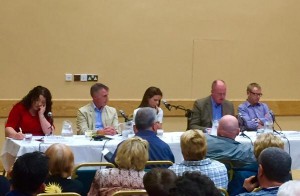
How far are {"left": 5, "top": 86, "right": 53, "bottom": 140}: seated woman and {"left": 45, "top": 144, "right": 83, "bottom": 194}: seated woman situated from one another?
2112 mm

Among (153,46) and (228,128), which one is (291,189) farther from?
(153,46)

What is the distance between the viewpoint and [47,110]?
6.07 m

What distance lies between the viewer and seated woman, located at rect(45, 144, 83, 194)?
374cm

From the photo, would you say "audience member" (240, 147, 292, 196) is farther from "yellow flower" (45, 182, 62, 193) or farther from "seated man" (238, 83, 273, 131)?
"seated man" (238, 83, 273, 131)

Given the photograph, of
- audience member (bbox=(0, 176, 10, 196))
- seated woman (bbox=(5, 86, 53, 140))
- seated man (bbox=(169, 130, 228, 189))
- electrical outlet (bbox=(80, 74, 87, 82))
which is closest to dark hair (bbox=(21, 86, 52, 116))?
seated woman (bbox=(5, 86, 53, 140))

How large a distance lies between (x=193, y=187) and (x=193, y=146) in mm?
1554

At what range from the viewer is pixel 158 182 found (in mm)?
3199

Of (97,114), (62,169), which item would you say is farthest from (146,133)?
(97,114)

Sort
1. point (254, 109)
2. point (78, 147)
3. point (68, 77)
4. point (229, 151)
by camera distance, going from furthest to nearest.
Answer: point (68, 77)
point (254, 109)
point (78, 147)
point (229, 151)

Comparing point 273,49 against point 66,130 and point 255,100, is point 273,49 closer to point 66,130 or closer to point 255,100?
point 255,100

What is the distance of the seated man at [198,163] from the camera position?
412cm

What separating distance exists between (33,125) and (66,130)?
0.35m

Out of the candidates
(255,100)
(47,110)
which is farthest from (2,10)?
(255,100)

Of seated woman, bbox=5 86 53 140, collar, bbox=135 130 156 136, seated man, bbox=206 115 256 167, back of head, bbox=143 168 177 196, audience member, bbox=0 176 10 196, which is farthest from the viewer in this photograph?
seated woman, bbox=5 86 53 140
